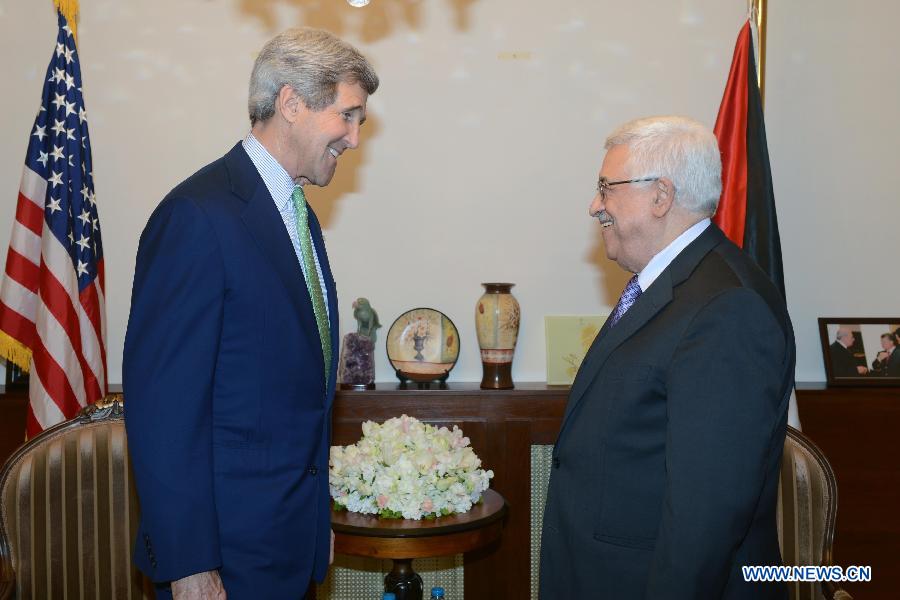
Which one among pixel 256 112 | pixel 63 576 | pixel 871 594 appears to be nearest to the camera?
pixel 256 112

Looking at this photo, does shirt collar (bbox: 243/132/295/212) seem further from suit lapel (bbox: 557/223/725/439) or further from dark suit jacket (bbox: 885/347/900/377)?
dark suit jacket (bbox: 885/347/900/377)

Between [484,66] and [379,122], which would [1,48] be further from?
[484,66]

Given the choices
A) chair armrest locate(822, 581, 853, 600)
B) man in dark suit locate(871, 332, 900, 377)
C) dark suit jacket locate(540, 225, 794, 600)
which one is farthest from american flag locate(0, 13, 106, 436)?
man in dark suit locate(871, 332, 900, 377)

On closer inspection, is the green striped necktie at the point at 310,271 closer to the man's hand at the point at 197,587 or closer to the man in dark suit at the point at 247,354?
the man in dark suit at the point at 247,354

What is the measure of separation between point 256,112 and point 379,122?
6.55 feet

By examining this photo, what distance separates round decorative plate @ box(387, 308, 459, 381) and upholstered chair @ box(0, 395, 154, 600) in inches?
51.8

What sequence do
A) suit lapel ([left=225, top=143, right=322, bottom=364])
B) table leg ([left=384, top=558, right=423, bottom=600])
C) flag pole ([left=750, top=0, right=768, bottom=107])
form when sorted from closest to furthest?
suit lapel ([left=225, top=143, right=322, bottom=364]), table leg ([left=384, top=558, right=423, bottom=600]), flag pole ([left=750, top=0, right=768, bottom=107])

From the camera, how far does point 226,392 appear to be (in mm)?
1660

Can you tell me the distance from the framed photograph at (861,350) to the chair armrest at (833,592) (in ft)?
4.91

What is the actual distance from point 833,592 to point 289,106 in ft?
6.39

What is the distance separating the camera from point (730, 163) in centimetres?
346

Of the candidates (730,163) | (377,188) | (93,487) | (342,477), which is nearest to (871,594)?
(730,163)

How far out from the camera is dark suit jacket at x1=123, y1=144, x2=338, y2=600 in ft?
5.17

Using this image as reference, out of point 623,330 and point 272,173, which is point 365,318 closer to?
point 272,173
